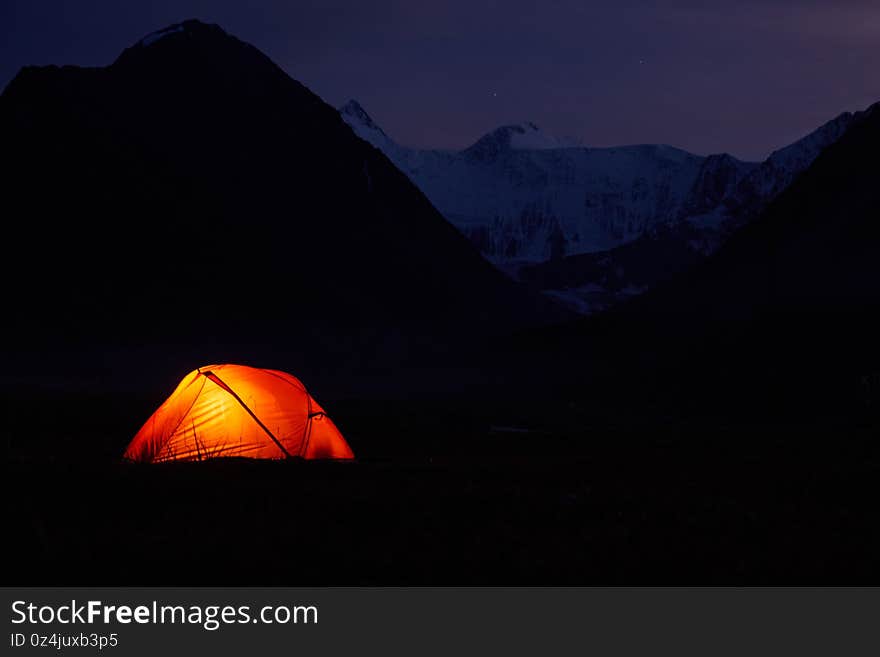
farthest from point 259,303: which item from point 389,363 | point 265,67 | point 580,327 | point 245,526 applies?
point 245,526

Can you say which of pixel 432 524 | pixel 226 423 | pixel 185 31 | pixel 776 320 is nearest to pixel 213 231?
pixel 185 31

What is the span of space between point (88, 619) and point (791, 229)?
8959 cm

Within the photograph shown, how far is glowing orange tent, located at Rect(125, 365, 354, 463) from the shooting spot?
17.2 m

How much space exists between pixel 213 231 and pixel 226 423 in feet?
322

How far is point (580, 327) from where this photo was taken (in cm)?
8619

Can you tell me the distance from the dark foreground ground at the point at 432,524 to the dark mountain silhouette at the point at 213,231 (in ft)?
192

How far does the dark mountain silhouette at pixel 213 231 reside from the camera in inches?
3669

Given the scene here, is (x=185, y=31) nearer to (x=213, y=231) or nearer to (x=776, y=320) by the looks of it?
(x=213, y=231)

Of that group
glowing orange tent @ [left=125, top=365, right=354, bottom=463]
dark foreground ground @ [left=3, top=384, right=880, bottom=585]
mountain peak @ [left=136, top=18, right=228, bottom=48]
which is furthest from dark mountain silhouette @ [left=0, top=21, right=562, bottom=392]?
dark foreground ground @ [left=3, top=384, right=880, bottom=585]

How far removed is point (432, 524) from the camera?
1116cm

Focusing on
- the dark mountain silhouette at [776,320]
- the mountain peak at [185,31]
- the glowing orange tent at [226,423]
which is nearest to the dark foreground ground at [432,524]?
the glowing orange tent at [226,423]

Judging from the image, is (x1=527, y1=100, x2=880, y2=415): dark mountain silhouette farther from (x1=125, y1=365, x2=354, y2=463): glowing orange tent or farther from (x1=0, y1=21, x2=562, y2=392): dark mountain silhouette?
(x1=125, y1=365, x2=354, y2=463): glowing orange tent

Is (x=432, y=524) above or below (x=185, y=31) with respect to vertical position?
below

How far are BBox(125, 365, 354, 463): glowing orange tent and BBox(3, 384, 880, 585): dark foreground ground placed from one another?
2113 millimetres
